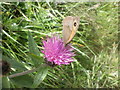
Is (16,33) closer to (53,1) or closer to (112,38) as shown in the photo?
(53,1)

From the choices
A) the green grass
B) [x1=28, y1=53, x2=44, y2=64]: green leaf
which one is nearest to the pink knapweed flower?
[x1=28, y1=53, x2=44, y2=64]: green leaf

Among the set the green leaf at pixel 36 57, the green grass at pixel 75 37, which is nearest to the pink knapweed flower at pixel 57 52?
the green leaf at pixel 36 57

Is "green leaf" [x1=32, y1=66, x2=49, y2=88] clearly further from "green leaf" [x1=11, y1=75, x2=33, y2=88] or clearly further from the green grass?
the green grass

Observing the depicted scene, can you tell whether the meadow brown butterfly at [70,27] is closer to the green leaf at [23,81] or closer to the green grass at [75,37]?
the green leaf at [23,81]

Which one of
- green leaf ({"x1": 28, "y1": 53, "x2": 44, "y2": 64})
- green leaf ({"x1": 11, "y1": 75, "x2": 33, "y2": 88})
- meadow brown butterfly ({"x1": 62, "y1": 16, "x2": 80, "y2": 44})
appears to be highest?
meadow brown butterfly ({"x1": 62, "y1": 16, "x2": 80, "y2": 44})

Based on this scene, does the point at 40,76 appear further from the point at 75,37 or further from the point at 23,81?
the point at 75,37

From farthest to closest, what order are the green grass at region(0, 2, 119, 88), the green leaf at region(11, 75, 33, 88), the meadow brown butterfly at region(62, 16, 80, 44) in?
the green grass at region(0, 2, 119, 88)
the green leaf at region(11, 75, 33, 88)
the meadow brown butterfly at region(62, 16, 80, 44)

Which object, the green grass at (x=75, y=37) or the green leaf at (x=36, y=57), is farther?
the green grass at (x=75, y=37)

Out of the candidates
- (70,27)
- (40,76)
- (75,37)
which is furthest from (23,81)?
(75,37)
